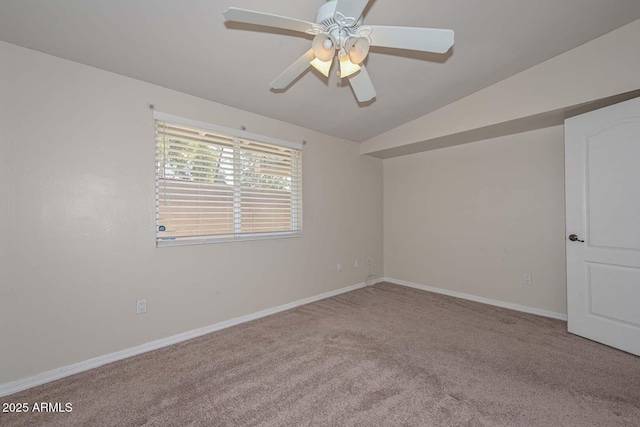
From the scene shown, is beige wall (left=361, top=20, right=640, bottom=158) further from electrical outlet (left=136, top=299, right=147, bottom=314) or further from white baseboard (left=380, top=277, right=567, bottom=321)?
electrical outlet (left=136, top=299, right=147, bottom=314)

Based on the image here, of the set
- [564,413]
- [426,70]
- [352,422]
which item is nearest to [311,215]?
[426,70]

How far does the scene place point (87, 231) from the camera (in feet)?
7.11

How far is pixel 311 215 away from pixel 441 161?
211 cm

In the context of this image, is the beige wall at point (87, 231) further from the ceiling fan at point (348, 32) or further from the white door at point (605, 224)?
the white door at point (605, 224)

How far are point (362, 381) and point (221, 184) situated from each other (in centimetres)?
218

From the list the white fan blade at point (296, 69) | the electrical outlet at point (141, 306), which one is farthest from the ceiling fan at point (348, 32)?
the electrical outlet at point (141, 306)

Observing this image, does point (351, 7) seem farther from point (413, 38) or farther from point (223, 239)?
point (223, 239)

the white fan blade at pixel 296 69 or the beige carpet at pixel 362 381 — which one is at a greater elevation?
the white fan blade at pixel 296 69

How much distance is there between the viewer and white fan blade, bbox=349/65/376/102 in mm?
1817

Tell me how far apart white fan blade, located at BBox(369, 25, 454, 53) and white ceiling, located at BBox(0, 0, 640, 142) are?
1.83 feet

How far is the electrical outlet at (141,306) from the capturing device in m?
2.39

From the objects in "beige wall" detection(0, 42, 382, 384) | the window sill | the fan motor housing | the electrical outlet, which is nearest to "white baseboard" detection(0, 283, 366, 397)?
"beige wall" detection(0, 42, 382, 384)

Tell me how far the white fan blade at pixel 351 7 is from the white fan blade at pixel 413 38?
0.14 metres

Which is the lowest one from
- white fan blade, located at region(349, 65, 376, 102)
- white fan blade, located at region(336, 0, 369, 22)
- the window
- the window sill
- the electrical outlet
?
the electrical outlet
